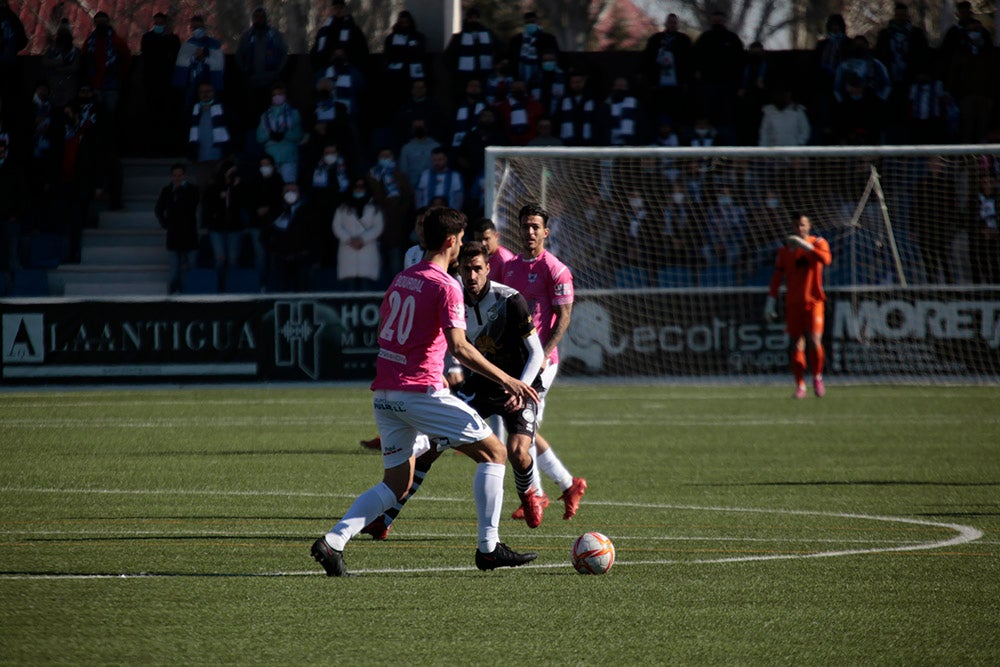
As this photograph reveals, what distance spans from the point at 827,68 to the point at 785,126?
155cm

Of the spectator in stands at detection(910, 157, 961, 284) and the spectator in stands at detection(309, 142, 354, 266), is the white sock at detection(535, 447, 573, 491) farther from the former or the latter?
the spectator in stands at detection(309, 142, 354, 266)

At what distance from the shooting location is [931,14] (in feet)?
137

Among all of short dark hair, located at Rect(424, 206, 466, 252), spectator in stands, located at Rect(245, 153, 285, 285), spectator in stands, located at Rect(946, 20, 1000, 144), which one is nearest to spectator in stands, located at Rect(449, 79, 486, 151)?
spectator in stands, located at Rect(245, 153, 285, 285)

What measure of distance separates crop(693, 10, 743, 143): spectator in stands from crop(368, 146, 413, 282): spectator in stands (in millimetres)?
5096

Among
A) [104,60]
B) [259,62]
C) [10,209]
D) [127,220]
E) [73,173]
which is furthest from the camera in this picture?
[127,220]

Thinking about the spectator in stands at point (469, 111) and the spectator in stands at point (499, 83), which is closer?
the spectator in stands at point (469, 111)

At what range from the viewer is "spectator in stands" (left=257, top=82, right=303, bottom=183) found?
23328 mm

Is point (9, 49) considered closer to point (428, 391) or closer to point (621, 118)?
point (621, 118)

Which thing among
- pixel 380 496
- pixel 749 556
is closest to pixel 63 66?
pixel 380 496

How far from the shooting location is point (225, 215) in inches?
907

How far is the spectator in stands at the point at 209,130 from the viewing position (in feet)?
77.9

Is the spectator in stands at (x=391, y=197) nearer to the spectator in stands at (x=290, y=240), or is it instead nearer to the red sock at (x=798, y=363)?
the spectator in stands at (x=290, y=240)

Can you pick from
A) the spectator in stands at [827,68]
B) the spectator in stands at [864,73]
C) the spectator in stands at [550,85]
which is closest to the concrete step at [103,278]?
the spectator in stands at [550,85]

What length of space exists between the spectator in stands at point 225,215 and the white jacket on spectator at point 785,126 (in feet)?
27.3
